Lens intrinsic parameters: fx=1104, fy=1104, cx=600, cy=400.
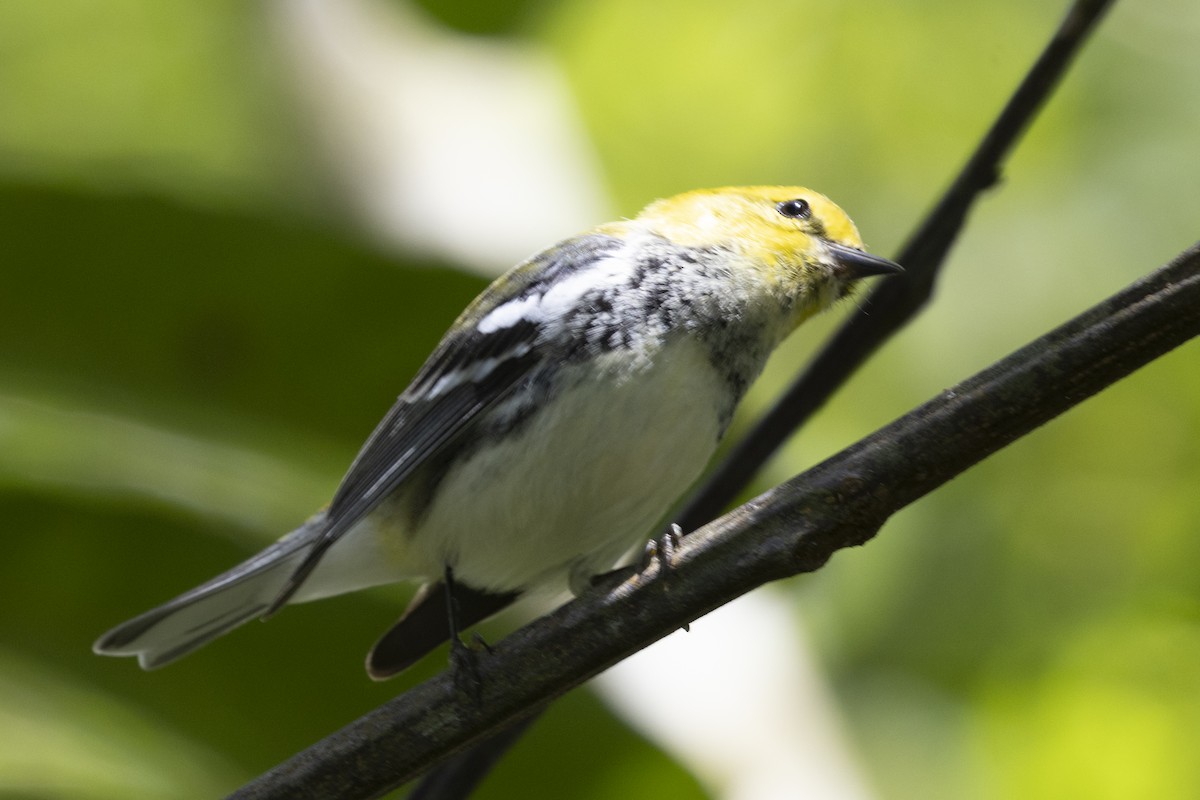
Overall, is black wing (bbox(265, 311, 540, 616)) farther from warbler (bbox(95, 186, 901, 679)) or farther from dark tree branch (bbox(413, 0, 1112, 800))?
dark tree branch (bbox(413, 0, 1112, 800))

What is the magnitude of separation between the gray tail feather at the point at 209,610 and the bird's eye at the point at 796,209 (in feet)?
3.10

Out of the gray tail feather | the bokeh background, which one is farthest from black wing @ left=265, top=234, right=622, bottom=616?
the bokeh background

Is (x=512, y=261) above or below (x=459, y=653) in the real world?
above

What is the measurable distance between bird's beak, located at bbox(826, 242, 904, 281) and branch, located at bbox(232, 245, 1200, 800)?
62 centimetres

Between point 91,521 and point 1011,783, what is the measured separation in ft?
7.94

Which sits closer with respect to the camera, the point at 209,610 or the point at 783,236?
the point at 783,236

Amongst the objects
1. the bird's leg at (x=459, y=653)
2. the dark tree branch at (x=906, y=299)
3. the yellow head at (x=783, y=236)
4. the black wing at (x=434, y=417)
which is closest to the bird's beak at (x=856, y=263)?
the yellow head at (x=783, y=236)

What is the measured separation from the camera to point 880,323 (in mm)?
1334

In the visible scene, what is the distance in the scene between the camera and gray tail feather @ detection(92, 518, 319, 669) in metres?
1.83

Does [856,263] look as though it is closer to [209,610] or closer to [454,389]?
[454,389]

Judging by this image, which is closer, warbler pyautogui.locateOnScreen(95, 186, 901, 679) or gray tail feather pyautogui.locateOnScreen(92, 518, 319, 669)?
warbler pyautogui.locateOnScreen(95, 186, 901, 679)

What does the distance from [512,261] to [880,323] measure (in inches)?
74.4

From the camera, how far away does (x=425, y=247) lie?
3064 mm

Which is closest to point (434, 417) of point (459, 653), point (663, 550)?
point (459, 653)
